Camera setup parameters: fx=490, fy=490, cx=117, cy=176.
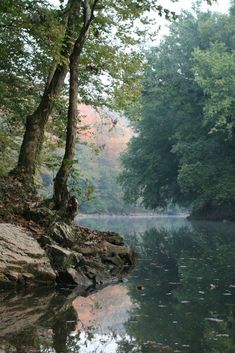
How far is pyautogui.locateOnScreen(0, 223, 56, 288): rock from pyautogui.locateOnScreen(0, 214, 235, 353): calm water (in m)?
0.69

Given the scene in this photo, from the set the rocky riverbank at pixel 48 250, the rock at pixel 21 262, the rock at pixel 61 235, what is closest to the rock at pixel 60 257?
the rocky riverbank at pixel 48 250

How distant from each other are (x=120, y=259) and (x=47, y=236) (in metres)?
2.73

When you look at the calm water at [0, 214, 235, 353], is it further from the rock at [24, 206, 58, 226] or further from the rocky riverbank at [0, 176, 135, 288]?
the rock at [24, 206, 58, 226]

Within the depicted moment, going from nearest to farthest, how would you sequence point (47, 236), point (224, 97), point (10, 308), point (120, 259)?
point (10, 308)
point (47, 236)
point (120, 259)
point (224, 97)

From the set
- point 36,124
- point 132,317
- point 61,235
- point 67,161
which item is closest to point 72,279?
point 61,235

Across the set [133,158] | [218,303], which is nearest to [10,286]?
[218,303]

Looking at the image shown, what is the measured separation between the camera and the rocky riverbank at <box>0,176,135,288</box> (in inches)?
411

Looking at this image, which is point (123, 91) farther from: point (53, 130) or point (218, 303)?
point (218, 303)

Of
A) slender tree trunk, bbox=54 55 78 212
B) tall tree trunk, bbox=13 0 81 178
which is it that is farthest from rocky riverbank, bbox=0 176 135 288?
tall tree trunk, bbox=13 0 81 178

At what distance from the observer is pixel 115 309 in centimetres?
Answer: 848

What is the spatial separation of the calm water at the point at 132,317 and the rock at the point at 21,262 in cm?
69

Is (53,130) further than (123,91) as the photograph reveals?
Yes

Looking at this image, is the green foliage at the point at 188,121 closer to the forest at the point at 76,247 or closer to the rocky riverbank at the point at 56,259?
the forest at the point at 76,247

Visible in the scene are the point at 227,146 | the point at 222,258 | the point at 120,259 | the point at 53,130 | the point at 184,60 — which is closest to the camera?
the point at 120,259
